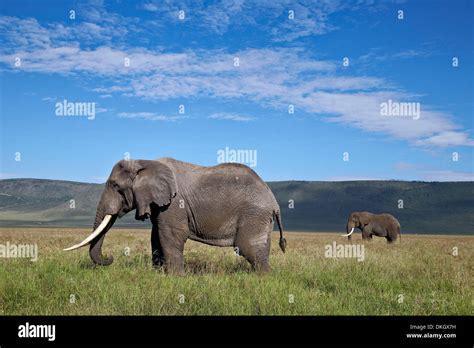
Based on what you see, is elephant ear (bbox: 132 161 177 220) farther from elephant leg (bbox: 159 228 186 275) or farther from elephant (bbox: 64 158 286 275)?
elephant leg (bbox: 159 228 186 275)

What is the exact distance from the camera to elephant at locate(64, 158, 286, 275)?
11523 millimetres

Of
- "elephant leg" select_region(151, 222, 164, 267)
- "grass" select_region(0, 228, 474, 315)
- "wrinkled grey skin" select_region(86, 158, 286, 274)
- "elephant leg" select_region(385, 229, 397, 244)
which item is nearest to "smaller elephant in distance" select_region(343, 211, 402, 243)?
"elephant leg" select_region(385, 229, 397, 244)

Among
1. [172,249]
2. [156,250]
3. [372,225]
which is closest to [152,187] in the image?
[172,249]

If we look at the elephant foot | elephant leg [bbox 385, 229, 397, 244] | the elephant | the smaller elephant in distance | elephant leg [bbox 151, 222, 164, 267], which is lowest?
elephant leg [bbox 385, 229, 397, 244]

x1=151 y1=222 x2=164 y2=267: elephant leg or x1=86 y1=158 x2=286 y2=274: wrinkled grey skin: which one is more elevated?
x1=86 y1=158 x2=286 y2=274: wrinkled grey skin

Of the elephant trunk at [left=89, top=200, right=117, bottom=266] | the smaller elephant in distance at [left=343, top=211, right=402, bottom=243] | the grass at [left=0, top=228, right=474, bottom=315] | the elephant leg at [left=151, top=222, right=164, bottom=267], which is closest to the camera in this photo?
the grass at [left=0, top=228, right=474, bottom=315]

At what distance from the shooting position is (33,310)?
27.2 feet

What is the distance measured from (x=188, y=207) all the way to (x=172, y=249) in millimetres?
1069

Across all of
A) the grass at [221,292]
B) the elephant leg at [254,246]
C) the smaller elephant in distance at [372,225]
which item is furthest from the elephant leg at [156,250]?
the smaller elephant in distance at [372,225]

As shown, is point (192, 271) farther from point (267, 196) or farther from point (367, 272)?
point (367, 272)

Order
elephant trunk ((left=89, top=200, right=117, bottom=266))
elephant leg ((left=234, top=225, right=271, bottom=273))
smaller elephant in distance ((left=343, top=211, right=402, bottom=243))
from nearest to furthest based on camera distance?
elephant trunk ((left=89, top=200, right=117, bottom=266)) → elephant leg ((left=234, top=225, right=271, bottom=273)) → smaller elephant in distance ((left=343, top=211, right=402, bottom=243))

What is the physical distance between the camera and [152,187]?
11484mm

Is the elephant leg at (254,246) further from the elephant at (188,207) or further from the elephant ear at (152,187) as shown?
the elephant ear at (152,187)
